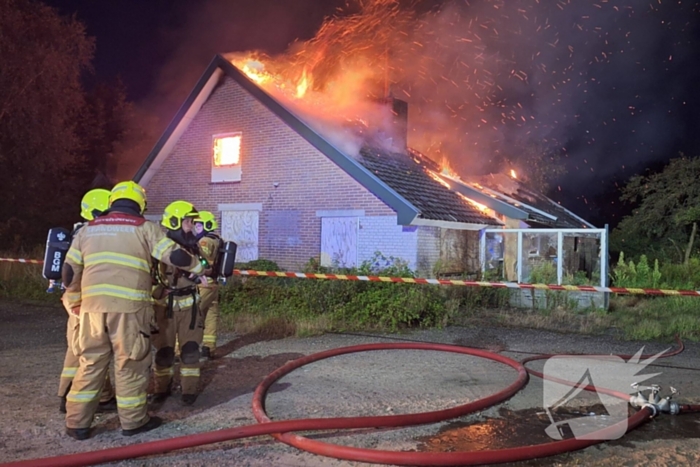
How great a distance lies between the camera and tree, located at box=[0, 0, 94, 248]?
714 inches

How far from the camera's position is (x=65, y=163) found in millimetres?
20453

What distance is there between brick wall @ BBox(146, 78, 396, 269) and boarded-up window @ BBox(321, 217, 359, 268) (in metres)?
0.21

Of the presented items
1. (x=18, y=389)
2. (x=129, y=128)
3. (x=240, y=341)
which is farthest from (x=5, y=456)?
(x=129, y=128)

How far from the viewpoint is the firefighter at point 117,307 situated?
407cm

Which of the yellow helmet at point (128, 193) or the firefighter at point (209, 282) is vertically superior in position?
the yellow helmet at point (128, 193)

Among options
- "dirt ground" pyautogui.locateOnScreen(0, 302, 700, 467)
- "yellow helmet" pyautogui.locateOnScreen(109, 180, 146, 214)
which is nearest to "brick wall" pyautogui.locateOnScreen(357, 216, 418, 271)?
"dirt ground" pyautogui.locateOnScreen(0, 302, 700, 467)

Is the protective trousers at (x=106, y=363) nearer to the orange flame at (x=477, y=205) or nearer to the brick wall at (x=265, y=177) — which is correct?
the brick wall at (x=265, y=177)

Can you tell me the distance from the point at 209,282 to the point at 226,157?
26.3 ft

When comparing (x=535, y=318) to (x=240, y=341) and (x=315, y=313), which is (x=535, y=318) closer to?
(x=315, y=313)

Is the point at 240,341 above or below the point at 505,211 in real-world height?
below

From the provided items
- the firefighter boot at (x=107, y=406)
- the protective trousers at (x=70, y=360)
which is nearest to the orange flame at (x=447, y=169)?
the firefighter boot at (x=107, y=406)

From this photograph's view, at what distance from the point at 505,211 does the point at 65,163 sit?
52.4ft

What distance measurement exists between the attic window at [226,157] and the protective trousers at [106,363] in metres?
9.61

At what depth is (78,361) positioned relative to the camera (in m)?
4.65
